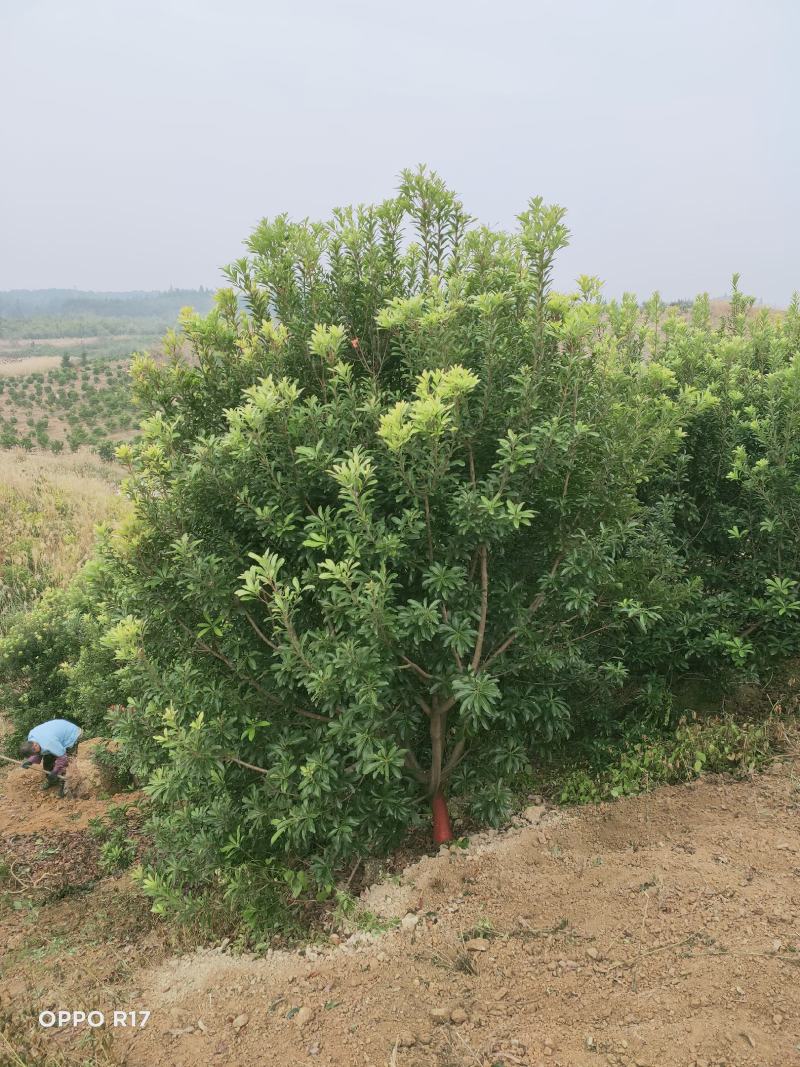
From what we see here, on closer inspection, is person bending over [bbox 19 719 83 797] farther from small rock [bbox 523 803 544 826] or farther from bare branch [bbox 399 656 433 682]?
bare branch [bbox 399 656 433 682]

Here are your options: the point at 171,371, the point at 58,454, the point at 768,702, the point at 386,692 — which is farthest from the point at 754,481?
the point at 58,454

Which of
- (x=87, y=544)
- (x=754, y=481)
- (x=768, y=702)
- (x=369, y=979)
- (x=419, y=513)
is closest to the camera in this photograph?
(x=419, y=513)

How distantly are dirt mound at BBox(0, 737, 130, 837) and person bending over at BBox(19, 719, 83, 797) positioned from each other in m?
0.12

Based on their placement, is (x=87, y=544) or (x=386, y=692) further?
(x=87, y=544)

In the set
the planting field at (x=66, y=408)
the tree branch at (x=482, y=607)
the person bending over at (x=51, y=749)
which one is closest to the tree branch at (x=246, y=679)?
the tree branch at (x=482, y=607)

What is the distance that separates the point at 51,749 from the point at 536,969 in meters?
7.51

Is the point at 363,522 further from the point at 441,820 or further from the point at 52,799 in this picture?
the point at 52,799

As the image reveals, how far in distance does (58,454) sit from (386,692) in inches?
1447

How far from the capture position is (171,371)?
4.06 metres

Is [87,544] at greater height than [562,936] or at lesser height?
lesser

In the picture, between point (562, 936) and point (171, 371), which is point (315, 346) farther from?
point (562, 936)

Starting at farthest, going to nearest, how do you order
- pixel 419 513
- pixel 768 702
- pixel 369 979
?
1. pixel 768 702
2. pixel 369 979
3. pixel 419 513

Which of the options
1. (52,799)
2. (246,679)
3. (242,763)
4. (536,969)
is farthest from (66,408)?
(536,969)

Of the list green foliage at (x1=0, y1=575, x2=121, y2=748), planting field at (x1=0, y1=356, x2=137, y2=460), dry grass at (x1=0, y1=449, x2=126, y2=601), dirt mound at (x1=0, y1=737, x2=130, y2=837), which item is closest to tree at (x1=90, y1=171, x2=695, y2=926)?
dirt mound at (x1=0, y1=737, x2=130, y2=837)
